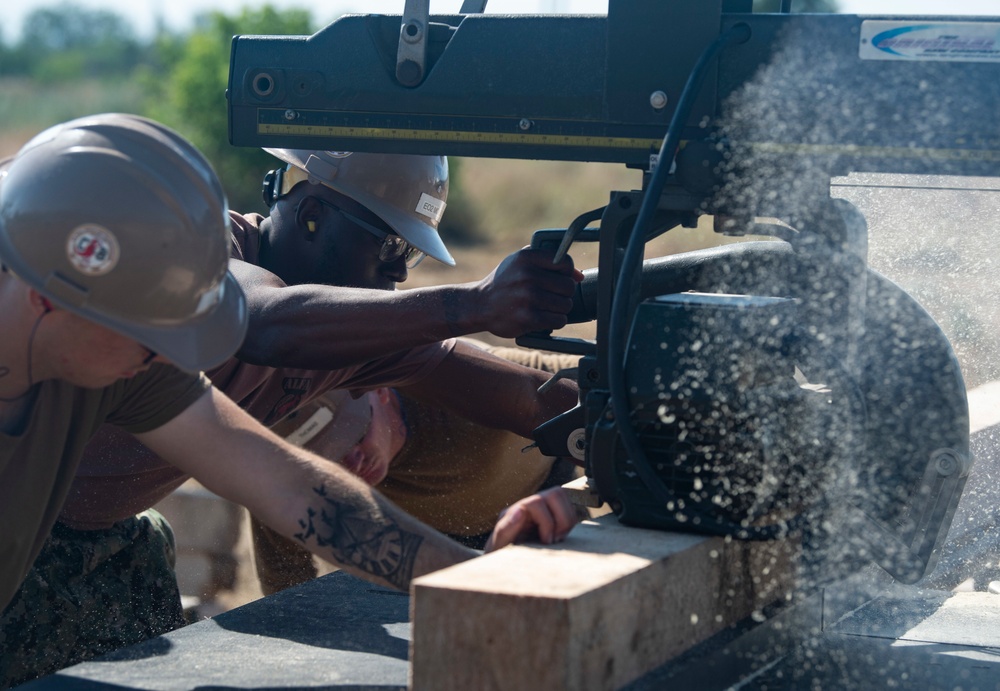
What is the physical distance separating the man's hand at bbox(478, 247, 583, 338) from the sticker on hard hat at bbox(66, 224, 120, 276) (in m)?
0.81

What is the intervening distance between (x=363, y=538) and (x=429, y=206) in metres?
1.51

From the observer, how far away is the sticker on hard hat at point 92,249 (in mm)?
2008

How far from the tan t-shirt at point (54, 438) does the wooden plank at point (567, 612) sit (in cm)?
77

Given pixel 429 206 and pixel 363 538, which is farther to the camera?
pixel 429 206

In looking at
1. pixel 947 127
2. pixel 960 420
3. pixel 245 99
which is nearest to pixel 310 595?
pixel 245 99

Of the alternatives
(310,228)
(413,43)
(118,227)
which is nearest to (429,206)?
(310,228)

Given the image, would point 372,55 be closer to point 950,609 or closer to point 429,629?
point 429,629

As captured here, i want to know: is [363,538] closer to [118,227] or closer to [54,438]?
[54,438]

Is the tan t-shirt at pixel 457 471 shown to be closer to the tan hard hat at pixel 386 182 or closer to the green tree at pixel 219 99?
the tan hard hat at pixel 386 182

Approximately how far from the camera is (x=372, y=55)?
254cm

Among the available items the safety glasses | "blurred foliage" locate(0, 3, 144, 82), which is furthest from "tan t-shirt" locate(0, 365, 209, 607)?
"blurred foliage" locate(0, 3, 144, 82)

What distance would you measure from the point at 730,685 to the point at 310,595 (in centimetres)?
96

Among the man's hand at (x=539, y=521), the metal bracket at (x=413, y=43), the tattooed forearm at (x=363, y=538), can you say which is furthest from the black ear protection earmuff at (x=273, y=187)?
the man's hand at (x=539, y=521)

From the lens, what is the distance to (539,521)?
2059mm
